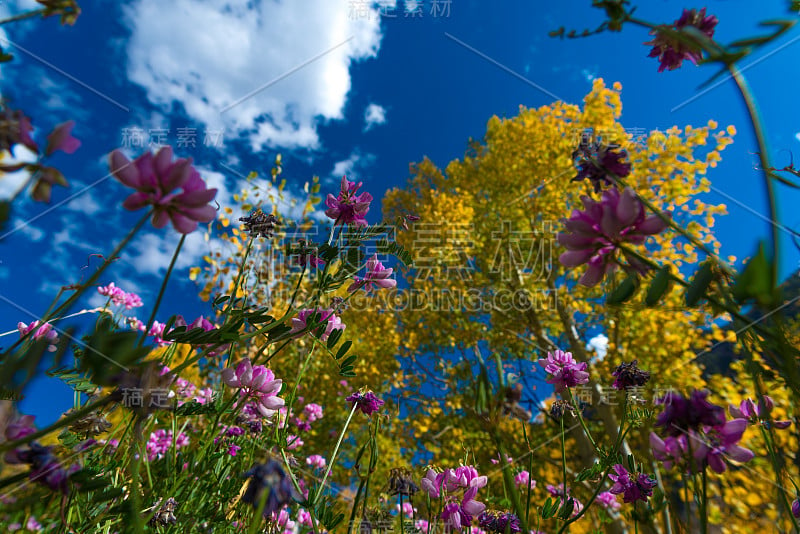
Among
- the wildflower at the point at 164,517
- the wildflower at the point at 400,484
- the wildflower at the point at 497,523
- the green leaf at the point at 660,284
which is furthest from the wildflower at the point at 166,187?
the wildflower at the point at 164,517

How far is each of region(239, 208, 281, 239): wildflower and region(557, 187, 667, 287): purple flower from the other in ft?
4.14

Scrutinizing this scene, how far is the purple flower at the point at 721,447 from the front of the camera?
2.52 feet

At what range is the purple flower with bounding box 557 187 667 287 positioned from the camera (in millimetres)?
717

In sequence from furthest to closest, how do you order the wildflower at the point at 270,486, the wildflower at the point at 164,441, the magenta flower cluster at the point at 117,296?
the wildflower at the point at 164,441 → the magenta flower cluster at the point at 117,296 → the wildflower at the point at 270,486

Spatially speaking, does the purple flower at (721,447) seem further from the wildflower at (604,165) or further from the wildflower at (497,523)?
the wildflower at (497,523)

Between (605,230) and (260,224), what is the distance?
1.37 meters

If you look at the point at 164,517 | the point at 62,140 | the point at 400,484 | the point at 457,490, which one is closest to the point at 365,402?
the point at 400,484

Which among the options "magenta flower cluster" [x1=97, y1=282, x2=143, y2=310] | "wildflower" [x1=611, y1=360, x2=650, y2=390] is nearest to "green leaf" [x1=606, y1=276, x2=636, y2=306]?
"wildflower" [x1=611, y1=360, x2=650, y2=390]

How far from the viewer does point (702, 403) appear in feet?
2.45

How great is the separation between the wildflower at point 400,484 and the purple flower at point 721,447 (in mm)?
946

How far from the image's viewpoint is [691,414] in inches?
29.4

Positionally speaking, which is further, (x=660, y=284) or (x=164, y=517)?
(x=164, y=517)

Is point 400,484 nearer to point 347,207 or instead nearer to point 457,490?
point 457,490

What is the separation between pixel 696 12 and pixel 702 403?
3.08 ft
